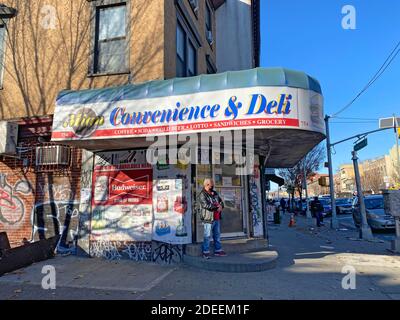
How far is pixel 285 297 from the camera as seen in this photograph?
5.38 metres

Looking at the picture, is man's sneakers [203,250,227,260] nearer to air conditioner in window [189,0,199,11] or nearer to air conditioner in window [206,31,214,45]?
air conditioner in window [189,0,199,11]

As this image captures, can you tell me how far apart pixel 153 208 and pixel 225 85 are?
11.8 feet

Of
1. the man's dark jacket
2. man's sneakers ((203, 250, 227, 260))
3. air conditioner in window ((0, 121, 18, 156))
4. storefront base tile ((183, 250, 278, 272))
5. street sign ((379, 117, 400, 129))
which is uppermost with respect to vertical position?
street sign ((379, 117, 400, 129))

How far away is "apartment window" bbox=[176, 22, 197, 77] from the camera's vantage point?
33.0 ft

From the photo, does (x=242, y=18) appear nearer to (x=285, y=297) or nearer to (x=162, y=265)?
(x=162, y=265)

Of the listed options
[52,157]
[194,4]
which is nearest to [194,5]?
[194,4]

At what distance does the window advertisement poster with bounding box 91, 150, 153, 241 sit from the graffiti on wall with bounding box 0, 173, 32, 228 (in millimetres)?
2336

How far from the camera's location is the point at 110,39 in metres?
9.27

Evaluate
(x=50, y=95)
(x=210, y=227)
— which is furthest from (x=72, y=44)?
(x=210, y=227)

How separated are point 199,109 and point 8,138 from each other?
228 inches

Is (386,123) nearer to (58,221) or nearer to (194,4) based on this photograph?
(194,4)

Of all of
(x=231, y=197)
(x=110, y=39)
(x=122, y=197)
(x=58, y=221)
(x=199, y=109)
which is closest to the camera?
(x=199, y=109)

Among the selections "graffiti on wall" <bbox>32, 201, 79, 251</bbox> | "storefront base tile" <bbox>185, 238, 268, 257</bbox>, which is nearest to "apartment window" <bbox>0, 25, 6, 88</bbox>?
"graffiti on wall" <bbox>32, 201, 79, 251</bbox>

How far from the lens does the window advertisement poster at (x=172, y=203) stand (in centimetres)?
798
